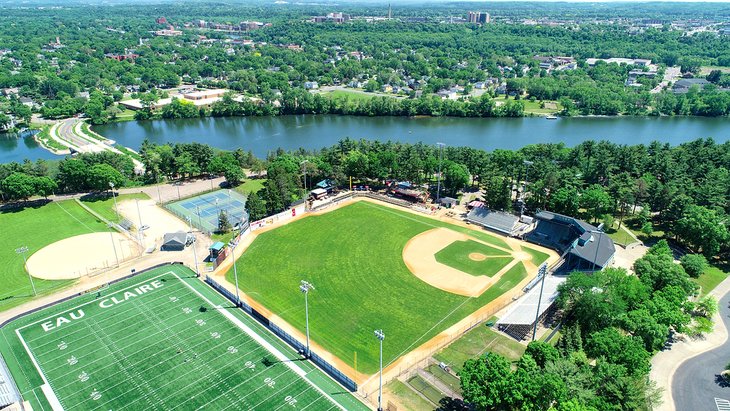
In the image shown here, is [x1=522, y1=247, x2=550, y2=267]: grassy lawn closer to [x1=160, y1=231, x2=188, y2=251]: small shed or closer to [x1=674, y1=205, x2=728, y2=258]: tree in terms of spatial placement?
[x1=674, y1=205, x2=728, y2=258]: tree

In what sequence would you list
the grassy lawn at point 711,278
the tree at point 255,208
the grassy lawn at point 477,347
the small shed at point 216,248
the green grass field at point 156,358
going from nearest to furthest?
the green grass field at point 156,358 < the grassy lawn at point 477,347 < the grassy lawn at point 711,278 < the small shed at point 216,248 < the tree at point 255,208

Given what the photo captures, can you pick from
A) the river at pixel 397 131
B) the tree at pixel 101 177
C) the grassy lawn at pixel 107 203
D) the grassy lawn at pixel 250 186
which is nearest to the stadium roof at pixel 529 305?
the grassy lawn at pixel 250 186

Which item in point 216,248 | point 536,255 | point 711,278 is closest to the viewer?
point 711,278

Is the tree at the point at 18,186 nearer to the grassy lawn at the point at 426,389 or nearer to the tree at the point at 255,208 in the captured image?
the tree at the point at 255,208

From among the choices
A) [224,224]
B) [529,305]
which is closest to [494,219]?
[529,305]

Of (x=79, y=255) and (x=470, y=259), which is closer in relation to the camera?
(x=470, y=259)

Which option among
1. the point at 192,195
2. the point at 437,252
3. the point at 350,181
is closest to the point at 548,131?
the point at 350,181

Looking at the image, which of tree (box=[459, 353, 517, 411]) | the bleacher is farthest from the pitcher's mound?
the bleacher

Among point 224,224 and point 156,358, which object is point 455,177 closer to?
point 224,224
